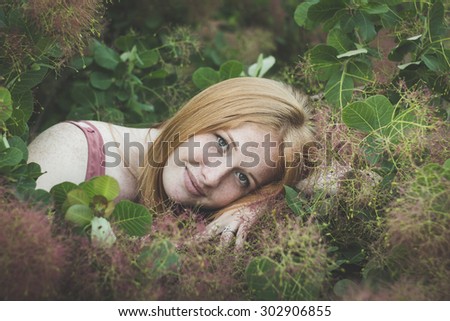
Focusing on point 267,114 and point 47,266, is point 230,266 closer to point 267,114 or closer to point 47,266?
point 47,266

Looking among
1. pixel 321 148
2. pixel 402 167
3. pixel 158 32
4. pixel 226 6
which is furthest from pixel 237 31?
pixel 402 167

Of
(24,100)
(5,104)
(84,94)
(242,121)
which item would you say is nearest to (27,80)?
(24,100)

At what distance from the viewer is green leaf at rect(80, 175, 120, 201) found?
1.32m

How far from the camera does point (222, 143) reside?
5.90 feet

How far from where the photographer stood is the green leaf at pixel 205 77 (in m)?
2.19

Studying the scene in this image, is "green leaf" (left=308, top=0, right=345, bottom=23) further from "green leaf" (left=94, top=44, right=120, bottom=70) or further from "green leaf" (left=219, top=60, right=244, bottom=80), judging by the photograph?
"green leaf" (left=94, top=44, right=120, bottom=70)

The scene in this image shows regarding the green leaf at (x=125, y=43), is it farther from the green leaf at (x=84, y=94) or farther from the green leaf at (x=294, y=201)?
the green leaf at (x=294, y=201)

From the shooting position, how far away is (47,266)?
118 centimetres

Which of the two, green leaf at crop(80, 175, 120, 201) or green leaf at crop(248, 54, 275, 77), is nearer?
green leaf at crop(80, 175, 120, 201)

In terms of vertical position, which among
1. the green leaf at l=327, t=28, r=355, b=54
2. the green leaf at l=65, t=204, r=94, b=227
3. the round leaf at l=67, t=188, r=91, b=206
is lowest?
the green leaf at l=65, t=204, r=94, b=227

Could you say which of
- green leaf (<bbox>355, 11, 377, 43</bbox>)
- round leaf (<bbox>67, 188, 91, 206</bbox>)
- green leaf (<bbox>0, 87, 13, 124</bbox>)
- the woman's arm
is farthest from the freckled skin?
green leaf (<bbox>355, 11, 377, 43</bbox>)

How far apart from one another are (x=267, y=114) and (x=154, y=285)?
74cm

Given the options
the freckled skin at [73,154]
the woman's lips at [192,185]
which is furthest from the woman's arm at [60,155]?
the woman's lips at [192,185]

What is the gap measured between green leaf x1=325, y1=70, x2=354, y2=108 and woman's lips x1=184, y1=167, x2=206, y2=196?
18.0 inches
